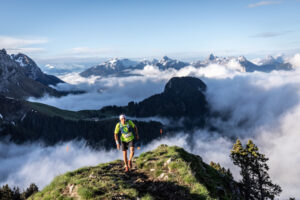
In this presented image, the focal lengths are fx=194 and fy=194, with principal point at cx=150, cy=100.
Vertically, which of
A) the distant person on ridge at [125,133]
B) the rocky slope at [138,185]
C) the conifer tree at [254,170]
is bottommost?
the conifer tree at [254,170]

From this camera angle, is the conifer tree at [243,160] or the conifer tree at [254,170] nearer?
the conifer tree at [254,170]

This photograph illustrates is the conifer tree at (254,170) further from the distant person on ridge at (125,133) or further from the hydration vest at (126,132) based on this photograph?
the hydration vest at (126,132)

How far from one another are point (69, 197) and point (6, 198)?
100 ft

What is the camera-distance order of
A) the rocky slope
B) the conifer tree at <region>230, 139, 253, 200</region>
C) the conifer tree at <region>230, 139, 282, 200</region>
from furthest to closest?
the conifer tree at <region>230, 139, 253, 200</region>
the conifer tree at <region>230, 139, 282, 200</region>
the rocky slope

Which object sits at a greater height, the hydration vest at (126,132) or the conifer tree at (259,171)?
the hydration vest at (126,132)

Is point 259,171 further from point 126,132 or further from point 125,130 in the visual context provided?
point 125,130

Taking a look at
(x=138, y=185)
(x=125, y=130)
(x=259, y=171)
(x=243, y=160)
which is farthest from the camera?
(x=243, y=160)

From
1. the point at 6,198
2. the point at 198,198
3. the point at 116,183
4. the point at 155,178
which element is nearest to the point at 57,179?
the point at 116,183

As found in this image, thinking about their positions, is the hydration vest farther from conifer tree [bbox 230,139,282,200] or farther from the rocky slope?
conifer tree [bbox 230,139,282,200]

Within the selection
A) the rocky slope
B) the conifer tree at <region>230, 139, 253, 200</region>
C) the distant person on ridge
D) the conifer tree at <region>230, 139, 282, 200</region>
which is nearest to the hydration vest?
the distant person on ridge

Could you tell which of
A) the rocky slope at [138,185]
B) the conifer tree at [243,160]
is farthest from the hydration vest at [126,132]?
the conifer tree at [243,160]

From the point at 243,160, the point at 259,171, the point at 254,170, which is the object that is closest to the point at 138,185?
the point at 243,160

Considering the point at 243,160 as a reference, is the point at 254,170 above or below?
below

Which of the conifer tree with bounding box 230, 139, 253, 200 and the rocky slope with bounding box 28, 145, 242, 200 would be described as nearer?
the rocky slope with bounding box 28, 145, 242, 200
